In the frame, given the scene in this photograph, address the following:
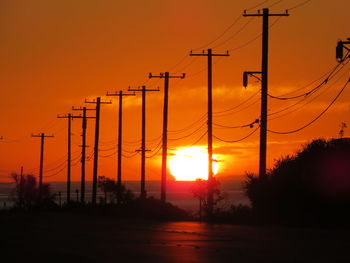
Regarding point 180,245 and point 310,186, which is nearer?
point 180,245

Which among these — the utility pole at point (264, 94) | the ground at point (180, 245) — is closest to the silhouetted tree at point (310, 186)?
the utility pole at point (264, 94)

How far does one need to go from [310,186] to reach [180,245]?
1493cm

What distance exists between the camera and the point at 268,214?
152ft

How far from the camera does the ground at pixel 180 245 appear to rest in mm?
24781

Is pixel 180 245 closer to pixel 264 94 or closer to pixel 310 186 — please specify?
pixel 310 186

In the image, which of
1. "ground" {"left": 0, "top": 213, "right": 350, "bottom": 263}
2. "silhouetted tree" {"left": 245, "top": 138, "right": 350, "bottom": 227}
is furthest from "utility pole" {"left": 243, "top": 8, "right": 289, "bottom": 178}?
"ground" {"left": 0, "top": 213, "right": 350, "bottom": 263}

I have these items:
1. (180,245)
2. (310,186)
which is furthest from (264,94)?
(180,245)

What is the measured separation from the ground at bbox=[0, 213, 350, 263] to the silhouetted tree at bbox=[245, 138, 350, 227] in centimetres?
438

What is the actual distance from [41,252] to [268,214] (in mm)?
20842

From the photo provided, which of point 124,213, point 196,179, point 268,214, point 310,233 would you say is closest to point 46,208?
point 196,179

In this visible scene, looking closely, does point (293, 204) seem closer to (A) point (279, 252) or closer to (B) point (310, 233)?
(B) point (310, 233)

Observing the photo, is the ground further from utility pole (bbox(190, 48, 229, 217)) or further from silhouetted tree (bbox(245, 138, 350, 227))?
utility pole (bbox(190, 48, 229, 217))

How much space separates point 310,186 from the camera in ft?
141

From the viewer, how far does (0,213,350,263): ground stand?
24.8m
